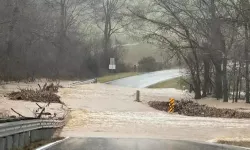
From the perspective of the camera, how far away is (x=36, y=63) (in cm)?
7406

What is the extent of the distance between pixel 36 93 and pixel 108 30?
6829 cm

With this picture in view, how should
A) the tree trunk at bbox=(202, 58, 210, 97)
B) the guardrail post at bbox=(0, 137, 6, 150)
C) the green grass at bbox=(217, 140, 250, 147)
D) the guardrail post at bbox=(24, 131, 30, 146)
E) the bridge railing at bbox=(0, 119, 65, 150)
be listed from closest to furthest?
the guardrail post at bbox=(0, 137, 6, 150), the bridge railing at bbox=(0, 119, 65, 150), the guardrail post at bbox=(24, 131, 30, 146), the green grass at bbox=(217, 140, 250, 147), the tree trunk at bbox=(202, 58, 210, 97)

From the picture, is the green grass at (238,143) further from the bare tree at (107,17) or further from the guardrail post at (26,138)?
the bare tree at (107,17)

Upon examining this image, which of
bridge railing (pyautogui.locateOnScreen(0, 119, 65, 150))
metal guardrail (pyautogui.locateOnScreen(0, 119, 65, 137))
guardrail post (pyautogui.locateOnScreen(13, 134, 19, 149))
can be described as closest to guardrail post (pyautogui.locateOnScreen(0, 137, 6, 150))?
bridge railing (pyautogui.locateOnScreen(0, 119, 65, 150))

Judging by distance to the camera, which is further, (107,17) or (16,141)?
(107,17)

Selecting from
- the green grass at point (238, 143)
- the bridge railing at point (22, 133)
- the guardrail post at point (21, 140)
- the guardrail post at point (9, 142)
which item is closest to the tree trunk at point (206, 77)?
the green grass at point (238, 143)

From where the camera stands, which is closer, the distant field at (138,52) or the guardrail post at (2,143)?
the guardrail post at (2,143)

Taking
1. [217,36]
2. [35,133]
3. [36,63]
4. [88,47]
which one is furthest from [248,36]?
[88,47]

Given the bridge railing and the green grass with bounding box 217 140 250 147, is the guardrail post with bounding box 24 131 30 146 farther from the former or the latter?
the green grass with bounding box 217 140 250 147

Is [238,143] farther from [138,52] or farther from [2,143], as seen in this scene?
[138,52]

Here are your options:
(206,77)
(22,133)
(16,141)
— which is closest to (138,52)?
(206,77)

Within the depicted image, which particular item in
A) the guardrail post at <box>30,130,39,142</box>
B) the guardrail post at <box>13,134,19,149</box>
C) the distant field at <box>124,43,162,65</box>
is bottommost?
the guardrail post at <box>30,130,39,142</box>

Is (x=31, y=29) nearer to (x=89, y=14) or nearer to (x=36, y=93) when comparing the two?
(x=36, y=93)

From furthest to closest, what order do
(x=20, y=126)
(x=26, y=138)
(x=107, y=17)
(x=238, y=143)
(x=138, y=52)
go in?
(x=138, y=52), (x=107, y=17), (x=238, y=143), (x=26, y=138), (x=20, y=126)
